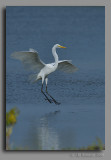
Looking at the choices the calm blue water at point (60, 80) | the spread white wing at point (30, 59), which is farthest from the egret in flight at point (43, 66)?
the calm blue water at point (60, 80)

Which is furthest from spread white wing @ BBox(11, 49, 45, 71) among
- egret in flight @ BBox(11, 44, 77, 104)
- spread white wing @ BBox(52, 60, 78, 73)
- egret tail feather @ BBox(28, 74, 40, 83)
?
spread white wing @ BBox(52, 60, 78, 73)

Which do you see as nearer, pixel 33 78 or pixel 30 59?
pixel 30 59

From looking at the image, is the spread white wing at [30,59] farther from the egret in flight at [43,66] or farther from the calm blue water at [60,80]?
the calm blue water at [60,80]

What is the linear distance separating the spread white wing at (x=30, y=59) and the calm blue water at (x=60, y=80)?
0.14 metres

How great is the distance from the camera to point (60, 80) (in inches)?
307

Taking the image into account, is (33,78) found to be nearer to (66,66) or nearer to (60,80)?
(60,80)

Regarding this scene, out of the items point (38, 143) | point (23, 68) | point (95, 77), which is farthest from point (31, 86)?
point (38, 143)

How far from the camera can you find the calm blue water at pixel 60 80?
6566 millimetres

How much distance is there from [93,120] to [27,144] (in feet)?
3.35

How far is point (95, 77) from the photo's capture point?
24.2 feet

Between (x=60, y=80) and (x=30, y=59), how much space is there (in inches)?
26.7

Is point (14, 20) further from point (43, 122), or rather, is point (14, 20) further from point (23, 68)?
point (43, 122)

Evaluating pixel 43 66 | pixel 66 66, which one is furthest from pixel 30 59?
pixel 66 66

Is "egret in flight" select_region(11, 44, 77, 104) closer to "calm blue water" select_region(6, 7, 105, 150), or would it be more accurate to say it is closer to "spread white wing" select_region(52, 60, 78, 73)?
"spread white wing" select_region(52, 60, 78, 73)
